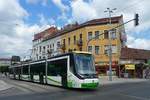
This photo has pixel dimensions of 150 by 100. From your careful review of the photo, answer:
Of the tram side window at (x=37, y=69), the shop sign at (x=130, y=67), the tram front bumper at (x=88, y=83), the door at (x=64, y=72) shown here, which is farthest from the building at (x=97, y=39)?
the tram front bumper at (x=88, y=83)

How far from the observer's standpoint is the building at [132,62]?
6825 centimetres

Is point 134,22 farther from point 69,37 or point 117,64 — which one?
point 69,37

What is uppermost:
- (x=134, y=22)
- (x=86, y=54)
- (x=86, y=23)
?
(x=86, y=23)

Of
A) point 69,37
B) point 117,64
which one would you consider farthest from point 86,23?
point 117,64

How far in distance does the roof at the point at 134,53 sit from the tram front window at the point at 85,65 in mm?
42675

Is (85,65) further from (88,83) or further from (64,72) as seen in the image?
(64,72)

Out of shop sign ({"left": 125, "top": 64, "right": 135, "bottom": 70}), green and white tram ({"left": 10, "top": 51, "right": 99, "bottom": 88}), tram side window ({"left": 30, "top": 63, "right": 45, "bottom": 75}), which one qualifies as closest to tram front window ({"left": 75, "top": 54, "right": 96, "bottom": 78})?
green and white tram ({"left": 10, "top": 51, "right": 99, "bottom": 88})

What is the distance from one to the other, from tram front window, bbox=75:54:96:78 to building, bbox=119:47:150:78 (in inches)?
1613

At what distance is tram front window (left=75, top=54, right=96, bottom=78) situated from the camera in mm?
26250

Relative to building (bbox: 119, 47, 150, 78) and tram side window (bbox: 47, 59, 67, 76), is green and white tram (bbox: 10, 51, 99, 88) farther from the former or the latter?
building (bbox: 119, 47, 150, 78)

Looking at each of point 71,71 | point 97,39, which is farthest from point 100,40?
point 71,71

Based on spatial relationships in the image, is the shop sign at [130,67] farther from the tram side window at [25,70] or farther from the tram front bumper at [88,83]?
the tram front bumper at [88,83]

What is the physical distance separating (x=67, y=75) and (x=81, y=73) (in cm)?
190

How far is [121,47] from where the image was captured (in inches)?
2827
